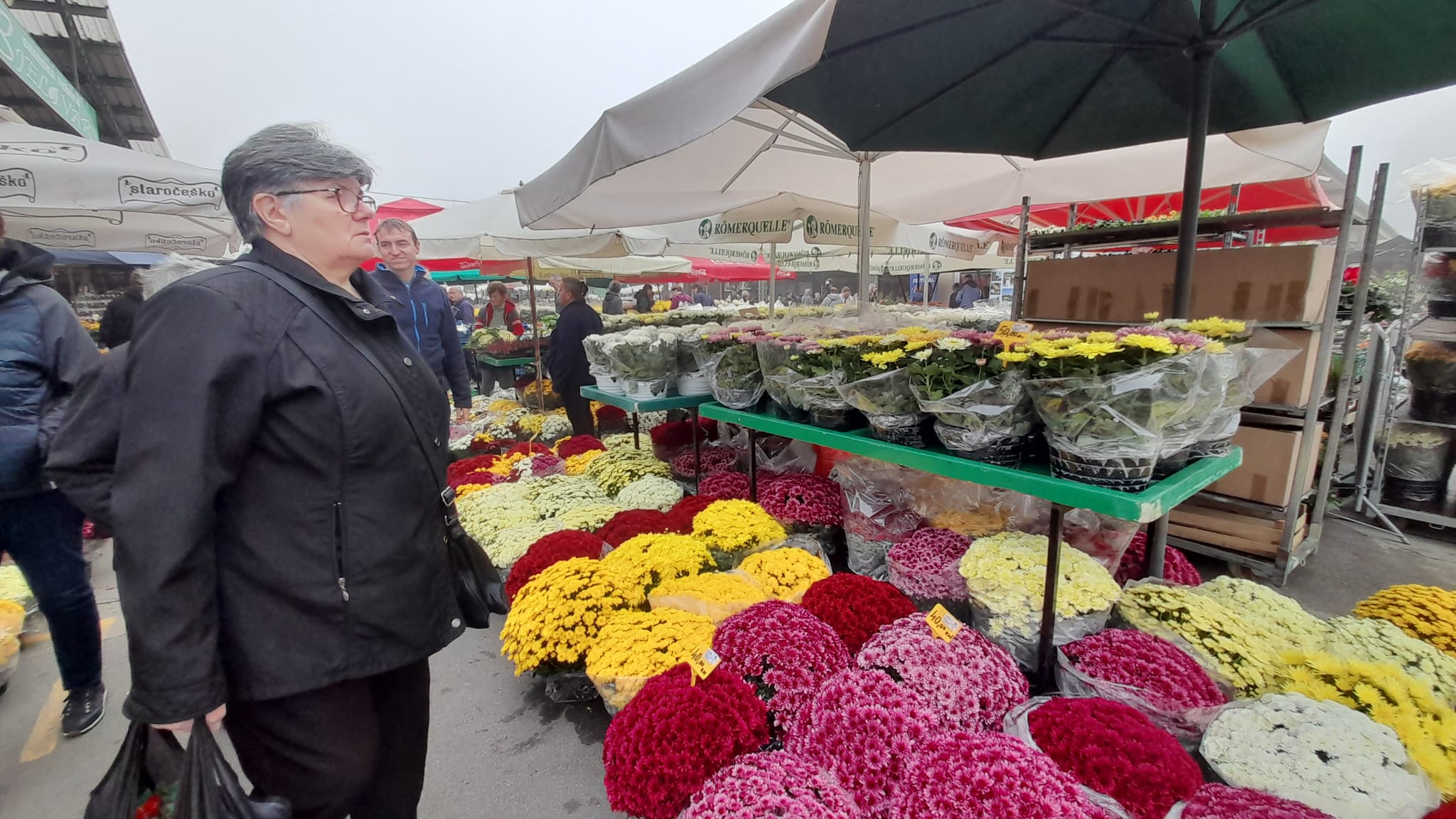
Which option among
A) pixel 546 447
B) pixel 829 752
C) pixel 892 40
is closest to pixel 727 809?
pixel 829 752

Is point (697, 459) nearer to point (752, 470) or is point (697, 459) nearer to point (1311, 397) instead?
point (752, 470)

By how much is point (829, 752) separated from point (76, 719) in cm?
322

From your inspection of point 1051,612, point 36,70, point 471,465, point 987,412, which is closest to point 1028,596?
point 1051,612

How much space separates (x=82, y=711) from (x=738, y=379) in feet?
10.5

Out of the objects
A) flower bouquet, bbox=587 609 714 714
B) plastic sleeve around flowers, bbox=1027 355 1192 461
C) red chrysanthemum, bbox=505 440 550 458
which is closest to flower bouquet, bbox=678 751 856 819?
flower bouquet, bbox=587 609 714 714

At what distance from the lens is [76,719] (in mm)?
2469

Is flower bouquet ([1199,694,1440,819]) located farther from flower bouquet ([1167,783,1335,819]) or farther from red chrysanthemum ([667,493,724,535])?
red chrysanthemum ([667,493,724,535])

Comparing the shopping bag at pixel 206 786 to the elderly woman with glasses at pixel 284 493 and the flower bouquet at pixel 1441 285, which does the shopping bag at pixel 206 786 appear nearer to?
the elderly woman with glasses at pixel 284 493

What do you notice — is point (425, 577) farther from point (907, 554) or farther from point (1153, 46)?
point (1153, 46)

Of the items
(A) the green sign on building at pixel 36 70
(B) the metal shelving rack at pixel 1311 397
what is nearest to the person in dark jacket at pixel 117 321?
(A) the green sign on building at pixel 36 70

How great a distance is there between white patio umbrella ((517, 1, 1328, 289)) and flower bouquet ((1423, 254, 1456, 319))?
1.39 meters

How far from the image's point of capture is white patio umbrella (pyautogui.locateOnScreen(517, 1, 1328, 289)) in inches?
59.9

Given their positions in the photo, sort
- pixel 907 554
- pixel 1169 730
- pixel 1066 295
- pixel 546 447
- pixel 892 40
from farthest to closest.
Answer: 1. pixel 546 447
2. pixel 1066 295
3. pixel 907 554
4. pixel 892 40
5. pixel 1169 730

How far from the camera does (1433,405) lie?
4113mm
